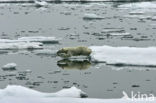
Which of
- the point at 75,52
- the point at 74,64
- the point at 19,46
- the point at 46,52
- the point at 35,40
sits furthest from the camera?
the point at 35,40

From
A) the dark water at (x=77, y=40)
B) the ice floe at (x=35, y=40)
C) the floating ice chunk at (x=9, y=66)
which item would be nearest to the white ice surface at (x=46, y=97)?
the dark water at (x=77, y=40)

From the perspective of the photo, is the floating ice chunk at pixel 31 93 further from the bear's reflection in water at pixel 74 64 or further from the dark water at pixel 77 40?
the bear's reflection in water at pixel 74 64

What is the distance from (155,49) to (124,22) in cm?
961

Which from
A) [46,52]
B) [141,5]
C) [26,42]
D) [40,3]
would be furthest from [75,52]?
[40,3]

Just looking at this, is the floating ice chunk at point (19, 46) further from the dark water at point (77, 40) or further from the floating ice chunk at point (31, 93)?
the floating ice chunk at point (31, 93)

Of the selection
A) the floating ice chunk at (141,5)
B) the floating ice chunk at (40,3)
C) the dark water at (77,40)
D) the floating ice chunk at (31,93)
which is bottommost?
the floating ice chunk at (141,5)

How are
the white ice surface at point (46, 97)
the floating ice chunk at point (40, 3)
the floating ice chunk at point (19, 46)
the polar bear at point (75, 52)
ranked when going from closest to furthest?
the white ice surface at point (46, 97) < the polar bear at point (75, 52) < the floating ice chunk at point (19, 46) < the floating ice chunk at point (40, 3)

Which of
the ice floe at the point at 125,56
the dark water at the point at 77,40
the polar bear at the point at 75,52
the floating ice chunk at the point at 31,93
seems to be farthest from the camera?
the polar bear at the point at 75,52

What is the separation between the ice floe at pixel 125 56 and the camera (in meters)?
13.8

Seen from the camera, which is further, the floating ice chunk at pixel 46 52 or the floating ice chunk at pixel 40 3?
the floating ice chunk at pixel 40 3

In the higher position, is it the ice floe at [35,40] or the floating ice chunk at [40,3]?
the ice floe at [35,40]

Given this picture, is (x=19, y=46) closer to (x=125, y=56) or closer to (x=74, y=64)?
(x=74, y=64)

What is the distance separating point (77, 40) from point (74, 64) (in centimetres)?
441

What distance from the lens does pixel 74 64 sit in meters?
14.2
